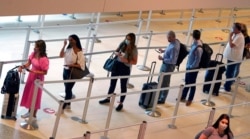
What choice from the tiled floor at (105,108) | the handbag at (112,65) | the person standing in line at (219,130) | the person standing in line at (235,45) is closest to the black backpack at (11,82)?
the tiled floor at (105,108)

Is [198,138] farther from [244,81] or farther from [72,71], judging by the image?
[244,81]

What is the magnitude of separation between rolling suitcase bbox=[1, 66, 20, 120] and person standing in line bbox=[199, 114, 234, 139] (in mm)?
3142

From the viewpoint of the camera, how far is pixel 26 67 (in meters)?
9.39

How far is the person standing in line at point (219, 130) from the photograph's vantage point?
321 inches

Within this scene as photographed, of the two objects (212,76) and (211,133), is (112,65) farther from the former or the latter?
(211,133)

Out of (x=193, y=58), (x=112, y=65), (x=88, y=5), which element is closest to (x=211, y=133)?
(x=112, y=65)

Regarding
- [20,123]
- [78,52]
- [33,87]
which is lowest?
[20,123]

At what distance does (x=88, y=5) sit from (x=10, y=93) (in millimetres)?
2083

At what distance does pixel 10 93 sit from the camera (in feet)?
30.6

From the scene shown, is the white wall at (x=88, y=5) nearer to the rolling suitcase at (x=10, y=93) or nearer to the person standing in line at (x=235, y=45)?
the person standing in line at (x=235, y=45)

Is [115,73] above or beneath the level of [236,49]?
beneath

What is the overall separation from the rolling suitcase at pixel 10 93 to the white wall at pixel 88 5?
1.04m

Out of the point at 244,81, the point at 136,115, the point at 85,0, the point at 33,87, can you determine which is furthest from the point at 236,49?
the point at 33,87

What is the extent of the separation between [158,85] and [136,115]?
76cm
